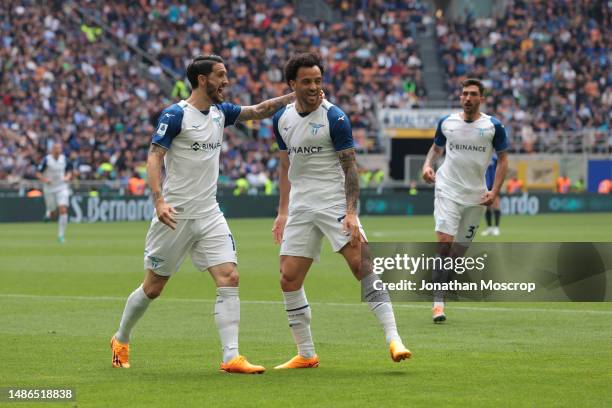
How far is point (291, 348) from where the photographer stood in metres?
11.4

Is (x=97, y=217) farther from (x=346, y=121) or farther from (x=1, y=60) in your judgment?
(x=346, y=121)

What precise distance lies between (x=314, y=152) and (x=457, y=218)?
431 centimetres

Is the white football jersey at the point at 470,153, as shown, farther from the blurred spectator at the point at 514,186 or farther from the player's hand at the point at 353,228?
the blurred spectator at the point at 514,186

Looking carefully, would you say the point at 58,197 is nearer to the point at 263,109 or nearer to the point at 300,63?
the point at 263,109

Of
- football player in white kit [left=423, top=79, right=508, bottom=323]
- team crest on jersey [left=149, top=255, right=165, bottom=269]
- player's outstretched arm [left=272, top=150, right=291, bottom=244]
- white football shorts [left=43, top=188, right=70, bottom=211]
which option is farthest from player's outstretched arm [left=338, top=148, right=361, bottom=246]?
white football shorts [left=43, top=188, right=70, bottom=211]

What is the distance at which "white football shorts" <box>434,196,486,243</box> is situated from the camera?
13953 millimetres

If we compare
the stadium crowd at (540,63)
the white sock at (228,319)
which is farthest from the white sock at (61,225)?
the stadium crowd at (540,63)

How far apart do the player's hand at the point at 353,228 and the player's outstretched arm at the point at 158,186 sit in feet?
4.24

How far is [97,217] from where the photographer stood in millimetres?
39938

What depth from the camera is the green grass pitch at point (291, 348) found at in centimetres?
863

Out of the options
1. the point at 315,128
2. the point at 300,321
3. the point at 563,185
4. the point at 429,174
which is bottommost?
the point at 563,185

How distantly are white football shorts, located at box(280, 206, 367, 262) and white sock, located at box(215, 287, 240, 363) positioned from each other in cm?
59

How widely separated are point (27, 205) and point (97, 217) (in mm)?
2215

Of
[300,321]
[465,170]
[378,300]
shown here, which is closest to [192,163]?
[300,321]
